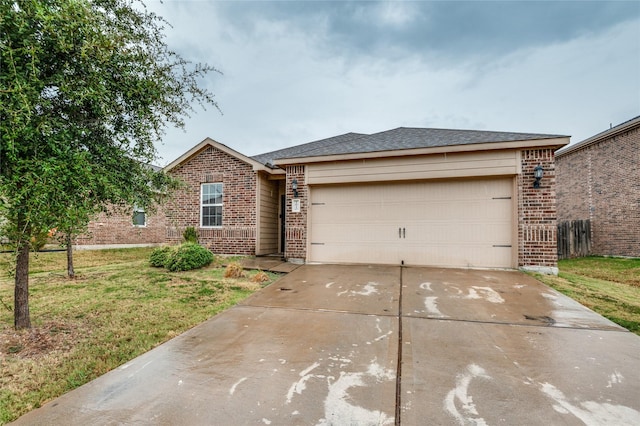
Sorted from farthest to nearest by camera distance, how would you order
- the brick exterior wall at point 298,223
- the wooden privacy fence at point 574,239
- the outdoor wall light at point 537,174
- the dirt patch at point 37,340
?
the wooden privacy fence at point 574,239
the brick exterior wall at point 298,223
the outdoor wall light at point 537,174
the dirt patch at point 37,340

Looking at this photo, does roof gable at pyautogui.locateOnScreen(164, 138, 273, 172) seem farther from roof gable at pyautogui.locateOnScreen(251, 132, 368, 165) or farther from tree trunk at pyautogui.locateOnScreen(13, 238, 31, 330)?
tree trunk at pyautogui.locateOnScreen(13, 238, 31, 330)

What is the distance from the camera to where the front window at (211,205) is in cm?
984

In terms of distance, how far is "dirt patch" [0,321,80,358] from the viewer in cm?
264

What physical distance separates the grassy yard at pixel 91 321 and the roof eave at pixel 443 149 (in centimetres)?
334

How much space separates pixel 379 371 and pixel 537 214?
6.12 m

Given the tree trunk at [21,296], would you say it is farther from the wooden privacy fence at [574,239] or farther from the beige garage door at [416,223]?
the wooden privacy fence at [574,239]

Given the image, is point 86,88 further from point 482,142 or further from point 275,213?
point 275,213

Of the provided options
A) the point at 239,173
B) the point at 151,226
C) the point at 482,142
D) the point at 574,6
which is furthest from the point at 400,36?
the point at 151,226

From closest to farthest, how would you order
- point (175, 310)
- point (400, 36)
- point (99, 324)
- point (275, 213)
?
point (99, 324)
point (175, 310)
point (275, 213)
point (400, 36)

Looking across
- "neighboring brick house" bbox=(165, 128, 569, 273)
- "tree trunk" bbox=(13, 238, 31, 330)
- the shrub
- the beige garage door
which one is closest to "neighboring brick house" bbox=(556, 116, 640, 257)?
"neighboring brick house" bbox=(165, 128, 569, 273)

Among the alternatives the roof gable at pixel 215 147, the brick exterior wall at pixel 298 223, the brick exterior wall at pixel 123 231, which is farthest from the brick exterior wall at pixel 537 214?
the brick exterior wall at pixel 123 231

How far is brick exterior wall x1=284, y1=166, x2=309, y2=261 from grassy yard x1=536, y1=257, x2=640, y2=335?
5383 millimetres

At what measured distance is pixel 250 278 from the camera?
5.93 meters

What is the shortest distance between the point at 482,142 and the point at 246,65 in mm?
10142
